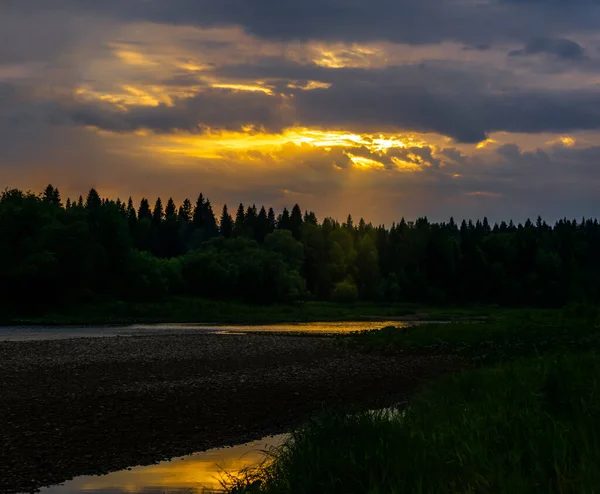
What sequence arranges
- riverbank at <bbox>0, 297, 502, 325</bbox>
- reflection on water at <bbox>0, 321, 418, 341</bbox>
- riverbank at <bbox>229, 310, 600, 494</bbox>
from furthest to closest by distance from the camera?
riverbank at <bbox>0, 297, 502, 325</bbox>, reflection on water at <bbox>0, 321, 418, 341</bbox>, riverbank at <bbox>229, 310, 600, 494</bbox>

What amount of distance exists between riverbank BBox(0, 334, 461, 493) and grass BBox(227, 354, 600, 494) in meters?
3.74

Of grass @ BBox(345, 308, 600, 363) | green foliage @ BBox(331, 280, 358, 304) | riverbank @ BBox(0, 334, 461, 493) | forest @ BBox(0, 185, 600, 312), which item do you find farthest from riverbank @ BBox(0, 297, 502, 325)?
grass @ BBox(345, 308, 600, 363)

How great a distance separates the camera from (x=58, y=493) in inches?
614

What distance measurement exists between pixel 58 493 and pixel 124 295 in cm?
10288

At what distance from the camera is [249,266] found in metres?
130

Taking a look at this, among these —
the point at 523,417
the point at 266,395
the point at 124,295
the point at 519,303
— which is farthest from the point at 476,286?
the point at 523,417

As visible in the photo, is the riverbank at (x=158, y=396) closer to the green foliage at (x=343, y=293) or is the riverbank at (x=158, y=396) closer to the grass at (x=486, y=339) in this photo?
the grass at (x=486, y=339)

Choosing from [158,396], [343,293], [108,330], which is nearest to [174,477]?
[158,396]

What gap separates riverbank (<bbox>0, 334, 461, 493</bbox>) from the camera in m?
19.0

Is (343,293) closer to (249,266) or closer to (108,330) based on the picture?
(249,266)

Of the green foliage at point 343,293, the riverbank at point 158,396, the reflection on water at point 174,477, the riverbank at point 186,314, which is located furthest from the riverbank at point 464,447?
the green foliage at point 343,293

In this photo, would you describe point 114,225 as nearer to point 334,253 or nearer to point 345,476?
point 334,253

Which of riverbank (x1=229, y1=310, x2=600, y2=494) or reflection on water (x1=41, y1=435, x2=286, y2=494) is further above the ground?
riverbank (x1=229, y1=310, x2=600, y2=494)

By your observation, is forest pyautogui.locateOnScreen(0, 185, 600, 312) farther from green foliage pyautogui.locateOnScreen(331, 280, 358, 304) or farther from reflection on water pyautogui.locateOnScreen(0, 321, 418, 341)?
reflection on water pyautogui.locateOnScreen(0, 321, 418, 341)
